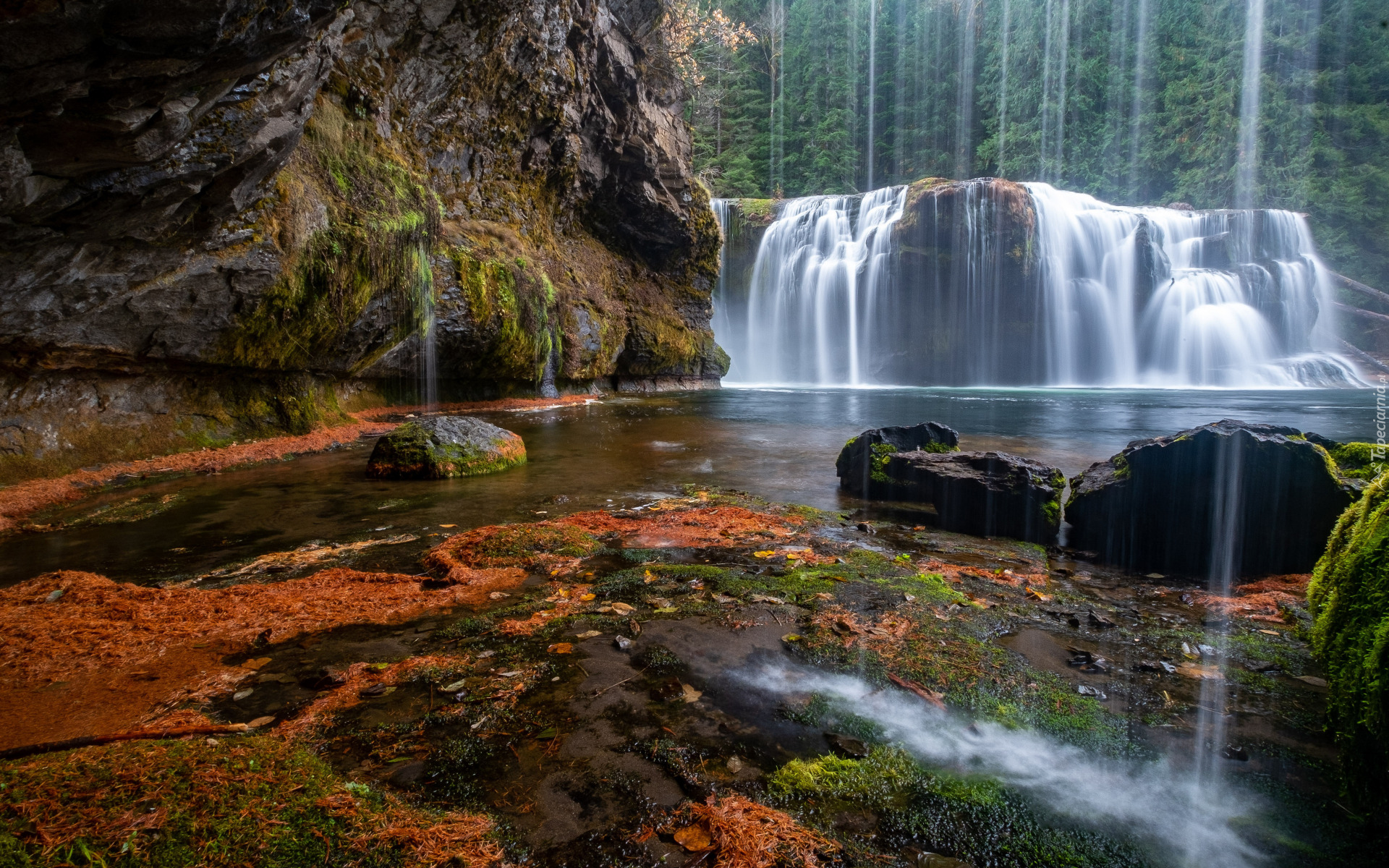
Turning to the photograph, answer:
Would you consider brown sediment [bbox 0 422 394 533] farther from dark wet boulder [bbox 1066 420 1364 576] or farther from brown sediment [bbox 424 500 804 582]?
dark wet boulder [bbox 1066 420 1364 576]

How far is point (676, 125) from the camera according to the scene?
24.5 meters

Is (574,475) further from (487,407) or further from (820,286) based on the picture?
(820,286)

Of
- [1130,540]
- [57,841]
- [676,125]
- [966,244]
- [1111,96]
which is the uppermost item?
[1111,96]

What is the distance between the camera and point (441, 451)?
7.01 metres

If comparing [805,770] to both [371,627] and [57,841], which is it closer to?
[57,841]

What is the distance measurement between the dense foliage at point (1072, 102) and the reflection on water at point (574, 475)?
2890 centimetres

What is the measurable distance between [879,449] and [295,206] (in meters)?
8.27

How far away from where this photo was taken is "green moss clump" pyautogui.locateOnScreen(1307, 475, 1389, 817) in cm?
158

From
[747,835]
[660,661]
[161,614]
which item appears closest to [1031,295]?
[660,661]

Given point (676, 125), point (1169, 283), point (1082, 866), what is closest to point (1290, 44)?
point (1169, 283)

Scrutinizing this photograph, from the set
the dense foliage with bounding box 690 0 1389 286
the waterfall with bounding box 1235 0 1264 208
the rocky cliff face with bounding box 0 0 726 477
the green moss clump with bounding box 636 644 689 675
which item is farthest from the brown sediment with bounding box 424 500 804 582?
the waterfall with bounding box 1235 0 1264 208

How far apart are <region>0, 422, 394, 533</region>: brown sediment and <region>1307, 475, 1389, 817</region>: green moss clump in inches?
300

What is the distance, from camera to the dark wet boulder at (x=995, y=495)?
5.07m

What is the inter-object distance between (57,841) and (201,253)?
299 inches
